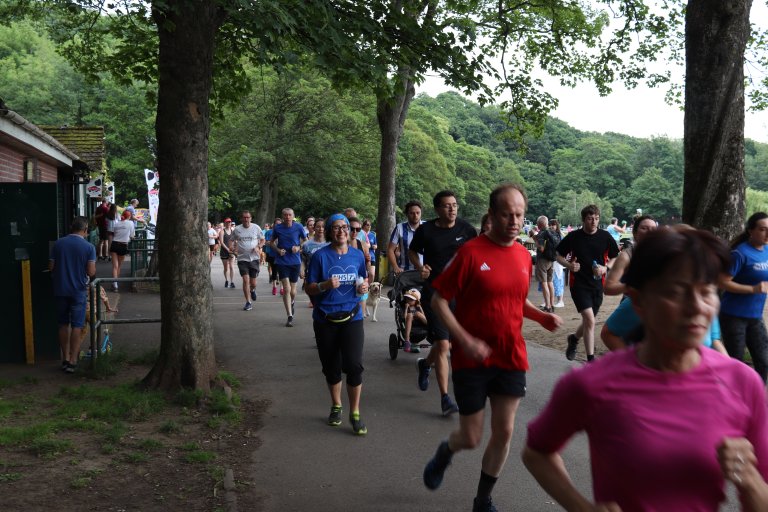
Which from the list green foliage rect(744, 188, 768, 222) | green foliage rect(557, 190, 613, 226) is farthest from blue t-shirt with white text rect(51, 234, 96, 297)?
green foliage rect(557, 190, 613, 226)

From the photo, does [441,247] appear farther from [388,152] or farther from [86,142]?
[86,142]

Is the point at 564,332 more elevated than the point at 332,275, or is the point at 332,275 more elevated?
the point at 332,275

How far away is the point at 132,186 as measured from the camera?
5297 centimetres

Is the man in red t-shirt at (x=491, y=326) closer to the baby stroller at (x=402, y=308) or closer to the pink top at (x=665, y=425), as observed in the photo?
the pink top at (x=665, y=425)

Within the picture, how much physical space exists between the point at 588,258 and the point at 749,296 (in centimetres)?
246

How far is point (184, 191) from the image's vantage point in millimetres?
7746

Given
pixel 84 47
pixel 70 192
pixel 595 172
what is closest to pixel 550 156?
pixel 595 172

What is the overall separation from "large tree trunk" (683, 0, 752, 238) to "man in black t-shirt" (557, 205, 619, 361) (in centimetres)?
124

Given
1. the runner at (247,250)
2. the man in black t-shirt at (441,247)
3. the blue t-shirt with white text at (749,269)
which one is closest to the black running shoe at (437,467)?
the man in black t-shirt at (441,247)

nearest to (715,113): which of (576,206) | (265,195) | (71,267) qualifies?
(71,267)

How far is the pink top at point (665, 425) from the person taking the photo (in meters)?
1.86

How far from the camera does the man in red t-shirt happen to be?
4664 mm

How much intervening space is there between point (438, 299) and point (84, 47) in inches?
451

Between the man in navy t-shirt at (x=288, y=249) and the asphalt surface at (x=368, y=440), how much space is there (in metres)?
1.94
